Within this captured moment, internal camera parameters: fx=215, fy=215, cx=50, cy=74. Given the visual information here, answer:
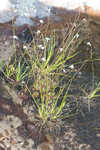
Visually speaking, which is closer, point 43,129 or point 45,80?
point 43,129

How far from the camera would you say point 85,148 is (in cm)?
195

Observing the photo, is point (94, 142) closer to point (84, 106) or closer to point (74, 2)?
point (84, 106)

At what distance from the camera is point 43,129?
79.7 inches

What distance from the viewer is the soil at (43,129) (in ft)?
6.17

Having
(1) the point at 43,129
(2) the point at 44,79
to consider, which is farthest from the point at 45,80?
(1) the point at 43,129

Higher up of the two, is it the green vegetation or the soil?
the green vegetation

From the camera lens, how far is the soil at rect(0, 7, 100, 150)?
1.88m

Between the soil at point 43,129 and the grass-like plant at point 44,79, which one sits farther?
the grass-like plant at point 44,79

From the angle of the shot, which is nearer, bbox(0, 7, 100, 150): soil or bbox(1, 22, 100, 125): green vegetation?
bbox(0, 7, 100, 150): soil

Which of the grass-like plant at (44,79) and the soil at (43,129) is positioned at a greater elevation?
the grass-like plant at (44,79)

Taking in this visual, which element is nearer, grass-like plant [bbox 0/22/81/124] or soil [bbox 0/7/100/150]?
soil [bbox 0/7/100/150]

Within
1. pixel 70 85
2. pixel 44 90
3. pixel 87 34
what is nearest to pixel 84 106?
pixel 70 85

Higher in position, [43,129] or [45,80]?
[45,80]

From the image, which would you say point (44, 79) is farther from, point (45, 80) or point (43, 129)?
point (43, 129)
